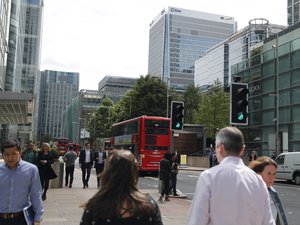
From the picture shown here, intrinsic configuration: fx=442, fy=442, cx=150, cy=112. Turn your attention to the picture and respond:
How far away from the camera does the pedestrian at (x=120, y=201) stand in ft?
8.81

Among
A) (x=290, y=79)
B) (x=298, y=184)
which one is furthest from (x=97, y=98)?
(x=298, y=184)

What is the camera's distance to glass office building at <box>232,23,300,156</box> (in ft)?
120

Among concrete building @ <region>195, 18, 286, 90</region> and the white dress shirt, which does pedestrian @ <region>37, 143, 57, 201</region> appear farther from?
concrete building @ <region>195, 18, 286, 90</region>

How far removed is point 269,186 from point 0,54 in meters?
32.0

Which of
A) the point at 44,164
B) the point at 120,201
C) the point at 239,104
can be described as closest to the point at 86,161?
the point at 44,164

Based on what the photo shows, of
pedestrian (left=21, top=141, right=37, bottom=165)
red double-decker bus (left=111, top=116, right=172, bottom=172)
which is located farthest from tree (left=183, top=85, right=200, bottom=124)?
pedestrian (left=21, top=141, right=37, bottom=165)

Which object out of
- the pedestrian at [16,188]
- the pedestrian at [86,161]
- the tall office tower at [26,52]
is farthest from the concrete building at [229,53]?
the pedestrian at [16,188]

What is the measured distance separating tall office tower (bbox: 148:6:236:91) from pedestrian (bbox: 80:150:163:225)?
149 meters

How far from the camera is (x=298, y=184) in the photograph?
990 inches

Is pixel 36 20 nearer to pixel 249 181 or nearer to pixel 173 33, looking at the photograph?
pixel 249 181

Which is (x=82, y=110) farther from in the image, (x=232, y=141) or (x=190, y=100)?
(x=232, y=141)

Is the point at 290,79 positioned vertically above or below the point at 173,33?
below

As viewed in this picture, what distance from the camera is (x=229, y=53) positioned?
132 meters

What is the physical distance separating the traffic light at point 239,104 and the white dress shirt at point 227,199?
306 inches
